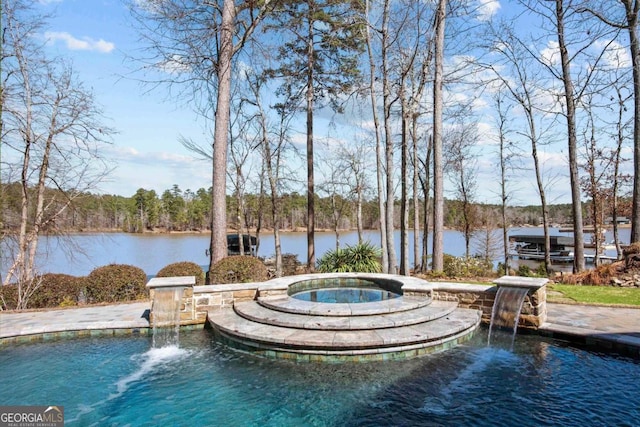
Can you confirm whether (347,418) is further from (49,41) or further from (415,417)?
(49,41)

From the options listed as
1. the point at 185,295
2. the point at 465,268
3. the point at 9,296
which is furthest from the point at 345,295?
the point at 9,296

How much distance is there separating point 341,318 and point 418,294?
1892 millimetres

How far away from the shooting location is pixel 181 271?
775cm

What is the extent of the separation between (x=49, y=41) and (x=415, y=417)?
11.2 metres

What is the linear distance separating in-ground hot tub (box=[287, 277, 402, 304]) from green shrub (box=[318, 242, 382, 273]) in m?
2.02

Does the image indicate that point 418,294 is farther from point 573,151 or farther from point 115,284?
point 573,151

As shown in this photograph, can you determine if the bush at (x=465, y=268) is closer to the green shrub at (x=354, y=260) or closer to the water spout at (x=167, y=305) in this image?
the green shrub at (x=354, y=260)

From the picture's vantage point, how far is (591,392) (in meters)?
3.51

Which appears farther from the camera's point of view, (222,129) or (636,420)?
(222,129)

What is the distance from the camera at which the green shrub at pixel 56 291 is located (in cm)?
690

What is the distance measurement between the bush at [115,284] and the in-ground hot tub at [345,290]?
3.56 m

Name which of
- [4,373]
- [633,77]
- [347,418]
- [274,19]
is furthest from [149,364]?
[633,77]

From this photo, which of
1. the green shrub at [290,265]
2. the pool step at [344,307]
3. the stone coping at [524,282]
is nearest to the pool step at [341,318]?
the pool step at [344,307]

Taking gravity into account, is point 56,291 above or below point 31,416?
above
